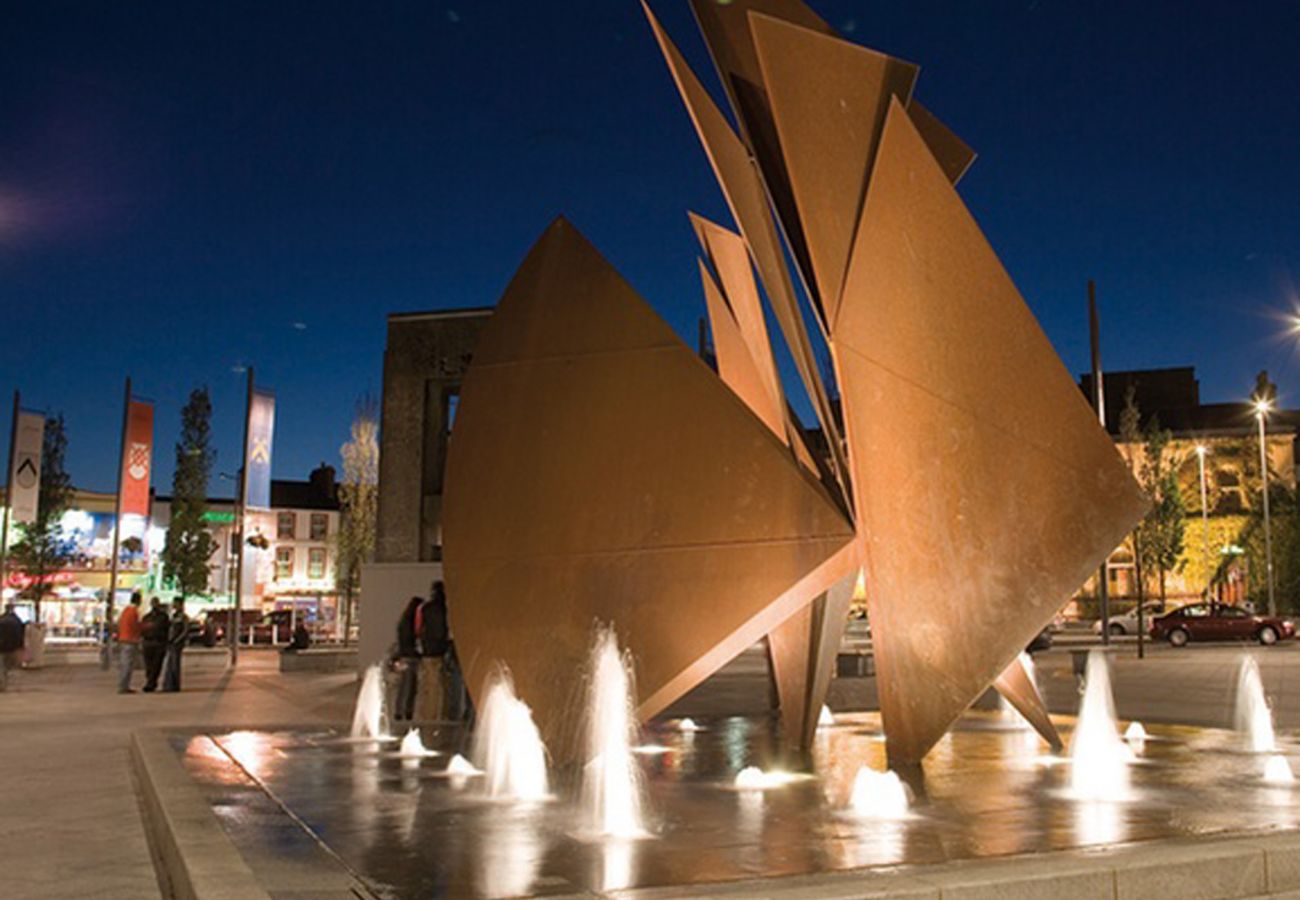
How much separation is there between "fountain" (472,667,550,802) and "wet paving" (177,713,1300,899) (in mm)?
229

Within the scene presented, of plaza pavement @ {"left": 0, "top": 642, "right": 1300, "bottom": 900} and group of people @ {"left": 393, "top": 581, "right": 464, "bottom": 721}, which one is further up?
group of people @ {"left": 393, "top": 581, "right": 464, "bottom": 721}

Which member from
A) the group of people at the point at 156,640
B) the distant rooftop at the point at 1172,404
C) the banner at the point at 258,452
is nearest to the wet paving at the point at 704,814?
the group of people at the point at 156,640

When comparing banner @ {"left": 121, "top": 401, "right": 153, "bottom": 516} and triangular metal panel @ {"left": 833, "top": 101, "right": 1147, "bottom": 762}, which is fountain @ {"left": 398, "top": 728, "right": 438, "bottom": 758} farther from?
banner @ {"left": 121, "top": 401, "right": 153, "bottom": 516}

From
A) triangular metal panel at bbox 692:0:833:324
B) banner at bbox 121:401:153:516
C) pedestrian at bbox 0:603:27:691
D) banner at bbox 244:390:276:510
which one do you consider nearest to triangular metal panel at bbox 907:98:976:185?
triangular metal panel at bbox 692:0:833:324

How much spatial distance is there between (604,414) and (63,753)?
707 cm

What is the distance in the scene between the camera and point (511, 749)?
976 cm

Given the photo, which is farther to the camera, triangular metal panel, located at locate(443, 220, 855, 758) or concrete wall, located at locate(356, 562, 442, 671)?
concrete wall, located at locate(356, 562, 442, 671)

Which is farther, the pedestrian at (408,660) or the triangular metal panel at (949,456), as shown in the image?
the pedestrian at (408,660)

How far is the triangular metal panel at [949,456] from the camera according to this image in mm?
8523

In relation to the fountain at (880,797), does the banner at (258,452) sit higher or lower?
higher

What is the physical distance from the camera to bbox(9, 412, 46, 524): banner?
30.3 m

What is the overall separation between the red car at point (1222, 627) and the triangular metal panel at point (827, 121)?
33.6 m

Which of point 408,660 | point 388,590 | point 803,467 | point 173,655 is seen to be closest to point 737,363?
point 803,467

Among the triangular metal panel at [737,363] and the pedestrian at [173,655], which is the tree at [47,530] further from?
the triangular metal panel at [737,363]
